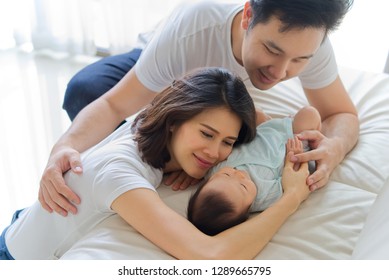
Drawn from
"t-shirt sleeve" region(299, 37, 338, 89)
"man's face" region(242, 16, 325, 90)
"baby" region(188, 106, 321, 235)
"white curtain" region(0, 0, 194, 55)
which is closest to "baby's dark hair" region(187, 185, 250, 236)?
"baby" region(188, 106, 321, 235)

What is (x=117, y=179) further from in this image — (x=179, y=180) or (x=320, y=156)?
(x=320, y=156)

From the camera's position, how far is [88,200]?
1.10 m

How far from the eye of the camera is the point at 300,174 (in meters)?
1.17

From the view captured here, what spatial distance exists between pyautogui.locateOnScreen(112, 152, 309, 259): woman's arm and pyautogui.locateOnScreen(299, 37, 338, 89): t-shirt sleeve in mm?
569

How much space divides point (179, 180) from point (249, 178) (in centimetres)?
19

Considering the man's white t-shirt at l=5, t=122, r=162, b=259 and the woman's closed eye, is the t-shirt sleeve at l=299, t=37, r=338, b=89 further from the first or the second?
the man's white t-shirt at l=5, t=122, r=162, b=259

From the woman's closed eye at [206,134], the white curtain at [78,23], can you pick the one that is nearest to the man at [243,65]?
the woman's closed eye at [206,134]

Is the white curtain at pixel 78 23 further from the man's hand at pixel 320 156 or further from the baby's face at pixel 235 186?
the baby's face at pixel 235 186

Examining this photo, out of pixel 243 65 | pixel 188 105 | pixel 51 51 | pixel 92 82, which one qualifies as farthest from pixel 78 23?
pixel 188 105

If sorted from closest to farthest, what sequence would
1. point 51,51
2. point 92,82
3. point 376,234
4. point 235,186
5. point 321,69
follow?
point 376,234 → point 235,186 → point 321,69 → point 92,82 → point 51,51
